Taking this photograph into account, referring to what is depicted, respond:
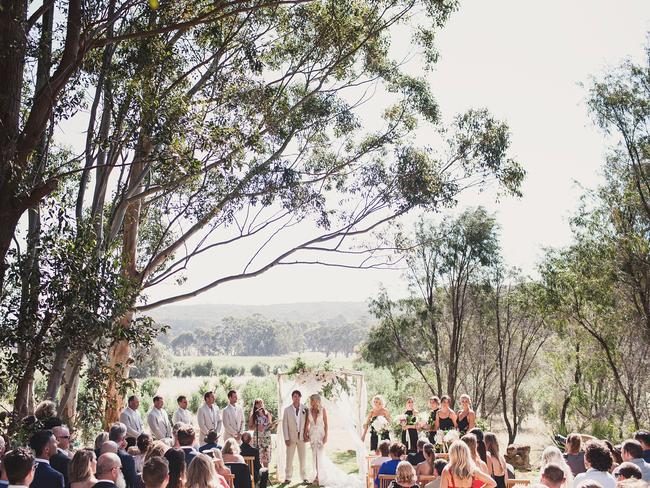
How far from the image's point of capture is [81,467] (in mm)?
4910

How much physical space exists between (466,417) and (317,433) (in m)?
2.81

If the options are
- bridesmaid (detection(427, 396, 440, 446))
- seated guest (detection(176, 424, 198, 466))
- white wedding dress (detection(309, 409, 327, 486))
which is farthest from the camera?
white wedding dress (detection(309, 409, 327, 486))

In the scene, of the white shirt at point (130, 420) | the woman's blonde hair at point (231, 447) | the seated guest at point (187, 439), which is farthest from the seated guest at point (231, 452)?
the white shirt at point (130, 420)

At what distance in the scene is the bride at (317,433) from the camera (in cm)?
1215

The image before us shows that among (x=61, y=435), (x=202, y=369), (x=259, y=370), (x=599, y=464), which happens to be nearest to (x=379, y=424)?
(x=61, y=435)

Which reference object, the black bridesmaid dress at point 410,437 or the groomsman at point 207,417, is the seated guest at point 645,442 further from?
the groomsman at point 207,417

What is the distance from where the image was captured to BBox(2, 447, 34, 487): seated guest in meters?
4.53

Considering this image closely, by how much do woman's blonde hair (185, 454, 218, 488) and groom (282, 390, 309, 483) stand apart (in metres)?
7.53

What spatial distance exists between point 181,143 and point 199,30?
362 centimetres

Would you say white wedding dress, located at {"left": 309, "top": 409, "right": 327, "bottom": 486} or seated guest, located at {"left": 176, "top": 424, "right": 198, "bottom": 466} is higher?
seated guest, located at {"left": 176, "top": 424, "right": 198, "bottom": 466}

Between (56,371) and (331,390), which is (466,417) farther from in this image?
(56,371)

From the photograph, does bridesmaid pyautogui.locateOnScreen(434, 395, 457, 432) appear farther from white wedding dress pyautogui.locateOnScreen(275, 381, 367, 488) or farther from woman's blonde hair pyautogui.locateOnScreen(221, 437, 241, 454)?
woman's blonde hair pyautogui.locateOnScreen(221, 437, 241, 454)

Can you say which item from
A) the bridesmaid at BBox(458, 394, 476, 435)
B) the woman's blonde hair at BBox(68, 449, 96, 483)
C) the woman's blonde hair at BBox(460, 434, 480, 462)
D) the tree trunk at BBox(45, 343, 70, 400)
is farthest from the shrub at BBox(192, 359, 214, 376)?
the woman's blonde hair at BBox(68, 449, 96, 483)

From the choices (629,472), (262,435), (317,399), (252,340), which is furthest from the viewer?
(252,340)
